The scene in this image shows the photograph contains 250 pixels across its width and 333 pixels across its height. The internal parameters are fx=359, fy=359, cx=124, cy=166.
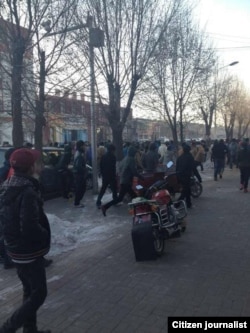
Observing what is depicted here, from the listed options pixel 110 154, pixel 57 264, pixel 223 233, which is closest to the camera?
pixel 57 264

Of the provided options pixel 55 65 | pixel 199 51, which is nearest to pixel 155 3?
pixel 55 65

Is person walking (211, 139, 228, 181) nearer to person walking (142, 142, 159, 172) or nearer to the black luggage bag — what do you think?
person walking (142, 142, 159, 172)

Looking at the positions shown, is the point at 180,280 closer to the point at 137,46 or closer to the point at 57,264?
the point at 57,264

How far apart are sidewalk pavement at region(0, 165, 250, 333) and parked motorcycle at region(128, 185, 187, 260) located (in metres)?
0.21

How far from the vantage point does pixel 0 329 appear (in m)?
3.26

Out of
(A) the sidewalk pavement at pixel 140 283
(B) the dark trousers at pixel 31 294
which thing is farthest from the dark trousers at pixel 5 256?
(B) the dark trousers at pixel 31 294

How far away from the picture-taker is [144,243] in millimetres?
5438

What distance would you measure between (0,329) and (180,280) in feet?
7.69

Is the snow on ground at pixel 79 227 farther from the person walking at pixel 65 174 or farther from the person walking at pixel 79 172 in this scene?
the person walking at pixel 65 174

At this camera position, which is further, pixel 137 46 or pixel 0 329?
pixel 137 46

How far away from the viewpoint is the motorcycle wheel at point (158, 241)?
18.4 ft

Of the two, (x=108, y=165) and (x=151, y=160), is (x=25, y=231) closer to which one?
(x=108, y=165)

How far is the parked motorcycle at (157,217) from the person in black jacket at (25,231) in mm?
2460

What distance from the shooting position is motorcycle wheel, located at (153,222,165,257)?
561 centimetres
